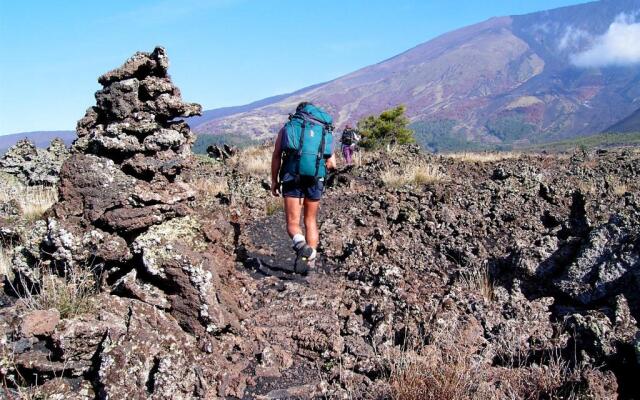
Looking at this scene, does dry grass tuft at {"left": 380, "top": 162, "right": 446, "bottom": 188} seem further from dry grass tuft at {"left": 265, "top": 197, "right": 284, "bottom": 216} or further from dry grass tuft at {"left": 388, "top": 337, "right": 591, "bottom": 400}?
dry grass tuft at {"left": 388, "top": 337, "right": 591, "bottom": 400}

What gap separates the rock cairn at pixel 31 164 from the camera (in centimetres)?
837

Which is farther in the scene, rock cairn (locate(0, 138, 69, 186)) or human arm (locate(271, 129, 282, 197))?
rock cairn (locate(0, 138, 69, 186))

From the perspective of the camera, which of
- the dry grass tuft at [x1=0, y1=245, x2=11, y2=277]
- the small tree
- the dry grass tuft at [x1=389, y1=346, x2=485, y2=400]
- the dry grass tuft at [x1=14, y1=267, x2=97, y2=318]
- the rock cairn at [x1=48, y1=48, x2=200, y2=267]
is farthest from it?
the small tree

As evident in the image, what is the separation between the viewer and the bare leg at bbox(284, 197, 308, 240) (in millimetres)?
4516

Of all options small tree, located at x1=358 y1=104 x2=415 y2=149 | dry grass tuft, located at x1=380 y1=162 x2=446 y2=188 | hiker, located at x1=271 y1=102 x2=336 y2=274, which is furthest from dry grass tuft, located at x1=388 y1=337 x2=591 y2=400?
small tree, located at x1=358 y1=104 x2=415 y2=149

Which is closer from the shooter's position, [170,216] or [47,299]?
[47,299]

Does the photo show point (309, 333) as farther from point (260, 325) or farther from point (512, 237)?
point (512, 237)

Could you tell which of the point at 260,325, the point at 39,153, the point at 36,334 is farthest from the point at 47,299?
the point at 39,153

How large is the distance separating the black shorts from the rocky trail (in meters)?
0.68

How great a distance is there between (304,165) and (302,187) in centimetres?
Answer: 30

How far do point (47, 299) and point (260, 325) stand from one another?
144 centimetres

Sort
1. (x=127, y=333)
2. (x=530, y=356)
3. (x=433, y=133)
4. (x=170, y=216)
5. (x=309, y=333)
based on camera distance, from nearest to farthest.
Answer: (x=127, y=333) → (x=530, y=356) → (x=309, y=333) → (x=170, y=216) → (x=433, y=133)

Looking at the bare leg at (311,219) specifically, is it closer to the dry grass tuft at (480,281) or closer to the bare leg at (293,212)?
the bare leg at (293,212)

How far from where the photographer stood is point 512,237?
5.45 metres
